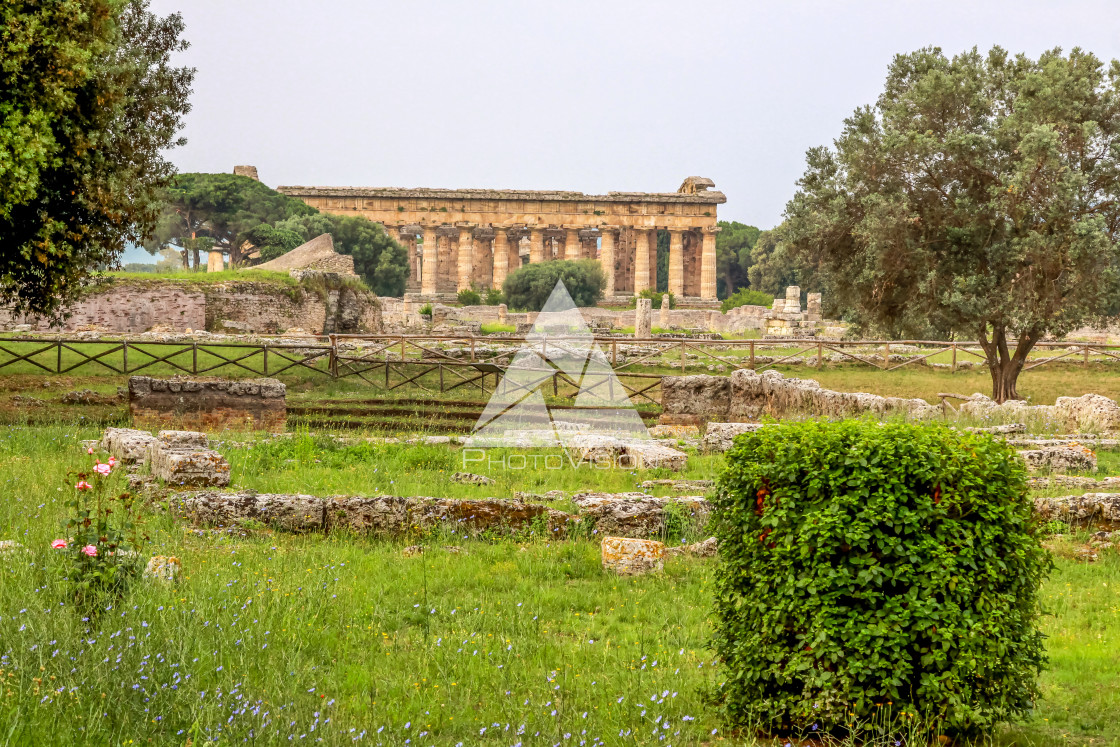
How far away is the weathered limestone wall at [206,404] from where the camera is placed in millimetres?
15039

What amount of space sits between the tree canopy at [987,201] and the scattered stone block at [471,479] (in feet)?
36.1

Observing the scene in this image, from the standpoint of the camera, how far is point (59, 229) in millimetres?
12258

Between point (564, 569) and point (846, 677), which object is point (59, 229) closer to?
point (564, 569)

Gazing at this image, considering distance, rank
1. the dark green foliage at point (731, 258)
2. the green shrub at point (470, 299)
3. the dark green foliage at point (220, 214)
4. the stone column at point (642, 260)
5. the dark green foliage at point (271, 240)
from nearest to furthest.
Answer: the dark green foliage at point (271, 240) → the dark green foliage at point (220, 214) → the green shrub at point (470, 299) → the stone column at point (642, 260) → the dark green foliage at point (731, 258)

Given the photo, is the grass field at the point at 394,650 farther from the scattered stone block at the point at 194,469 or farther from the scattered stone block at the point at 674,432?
the scattered stone block at the point at 674,432

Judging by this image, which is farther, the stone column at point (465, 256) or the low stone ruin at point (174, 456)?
the stone column at point (465, 256)

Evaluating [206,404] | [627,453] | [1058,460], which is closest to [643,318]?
[206,404]

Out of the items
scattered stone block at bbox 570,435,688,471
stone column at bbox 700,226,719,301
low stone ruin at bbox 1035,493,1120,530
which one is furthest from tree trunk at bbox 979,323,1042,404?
stone column at bbox 700,226,719,301

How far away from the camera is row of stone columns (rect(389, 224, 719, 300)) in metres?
74.5

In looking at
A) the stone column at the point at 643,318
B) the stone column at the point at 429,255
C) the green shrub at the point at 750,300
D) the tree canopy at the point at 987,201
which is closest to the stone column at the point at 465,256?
the stone column at the point at 429,255

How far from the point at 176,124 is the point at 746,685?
15.3m

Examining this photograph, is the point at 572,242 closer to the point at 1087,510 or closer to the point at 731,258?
the point at 731,258

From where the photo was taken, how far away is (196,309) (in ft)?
95.8

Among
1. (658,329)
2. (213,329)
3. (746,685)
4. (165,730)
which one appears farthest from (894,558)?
(658,329)
